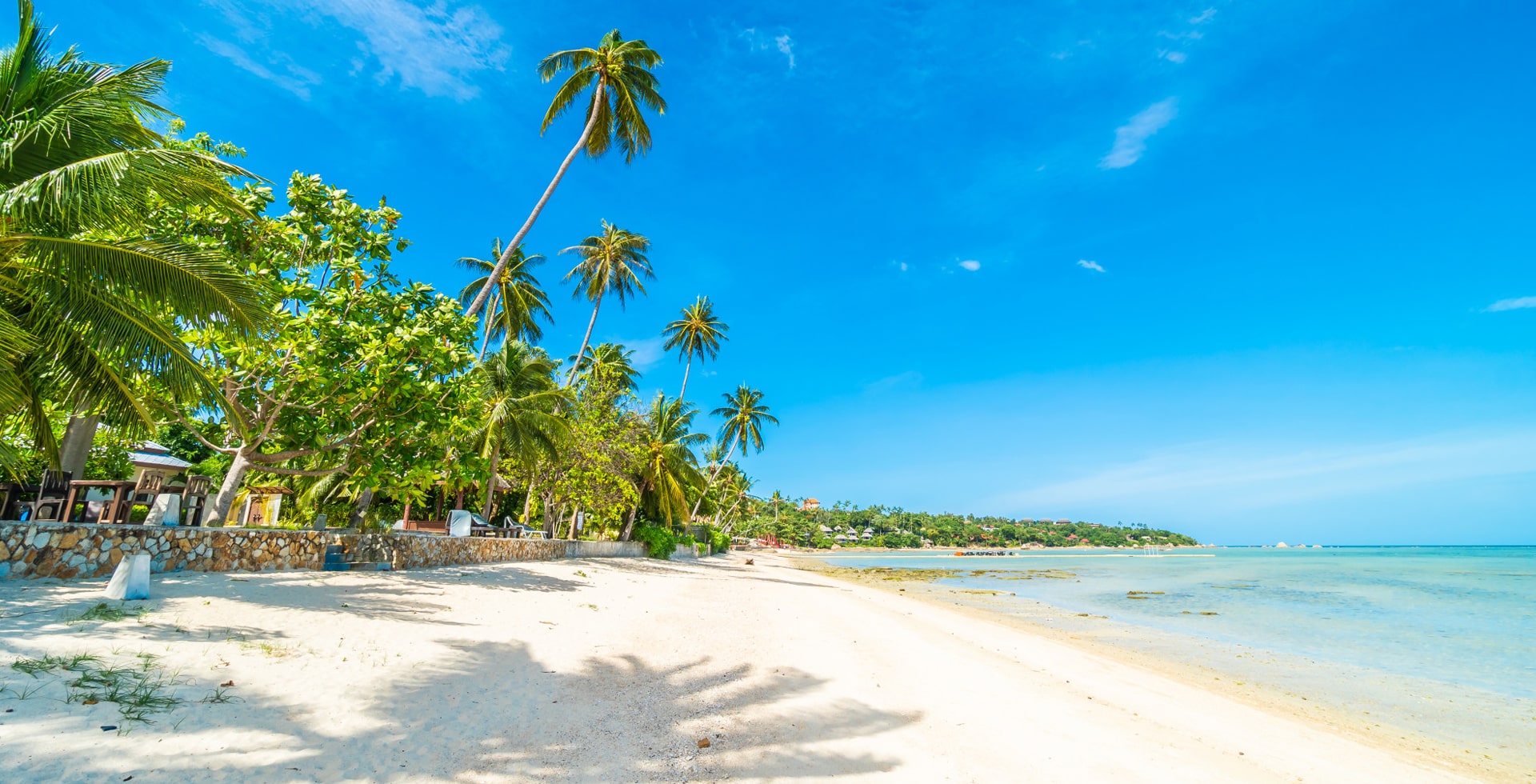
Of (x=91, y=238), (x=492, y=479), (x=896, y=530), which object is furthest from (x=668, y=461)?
(x=896, y=530)

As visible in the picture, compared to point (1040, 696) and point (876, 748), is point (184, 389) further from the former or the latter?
point (1040, 696)

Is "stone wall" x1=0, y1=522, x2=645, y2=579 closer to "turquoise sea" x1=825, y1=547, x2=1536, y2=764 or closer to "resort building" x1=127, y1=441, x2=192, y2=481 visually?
"resort building" x1=127, y1=441, x2=192, y2=481

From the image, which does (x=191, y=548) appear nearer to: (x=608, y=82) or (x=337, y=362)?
(x=337, y=362)

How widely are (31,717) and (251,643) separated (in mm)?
2071

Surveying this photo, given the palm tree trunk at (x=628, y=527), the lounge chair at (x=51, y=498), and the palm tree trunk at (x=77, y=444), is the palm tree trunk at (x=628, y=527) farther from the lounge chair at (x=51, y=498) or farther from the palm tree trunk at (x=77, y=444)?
the lounge chair at (x=51, y=498)

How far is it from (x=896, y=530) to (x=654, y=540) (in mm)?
102876

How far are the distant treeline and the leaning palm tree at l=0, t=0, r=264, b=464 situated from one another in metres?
78.5

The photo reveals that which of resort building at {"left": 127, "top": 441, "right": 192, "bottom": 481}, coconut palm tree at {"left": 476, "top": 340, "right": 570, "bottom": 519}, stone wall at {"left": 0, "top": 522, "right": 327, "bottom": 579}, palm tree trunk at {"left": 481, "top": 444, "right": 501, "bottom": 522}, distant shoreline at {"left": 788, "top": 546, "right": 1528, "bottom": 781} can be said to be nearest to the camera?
distant shoreline at {"left": 788, "top": 546, "right": 1528, "bottom": 781}

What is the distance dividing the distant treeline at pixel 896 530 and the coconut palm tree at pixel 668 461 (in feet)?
168

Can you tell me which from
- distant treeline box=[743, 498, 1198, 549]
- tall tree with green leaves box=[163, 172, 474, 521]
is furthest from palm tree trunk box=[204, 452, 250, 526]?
distant treeline box=[743, 498, 1198, 549]

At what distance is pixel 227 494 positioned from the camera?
9.50 m

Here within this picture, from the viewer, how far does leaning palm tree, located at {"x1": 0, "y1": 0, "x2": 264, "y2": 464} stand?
501 cm

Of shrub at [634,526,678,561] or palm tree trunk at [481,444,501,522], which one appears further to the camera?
shrub at [634,526,678,561]

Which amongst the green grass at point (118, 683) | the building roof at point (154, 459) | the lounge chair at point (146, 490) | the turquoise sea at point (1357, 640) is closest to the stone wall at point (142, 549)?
the lounge chair at point (146, 490)
